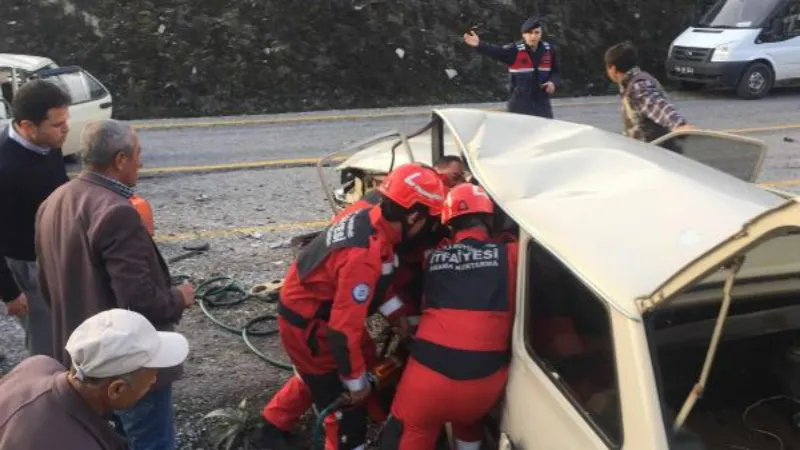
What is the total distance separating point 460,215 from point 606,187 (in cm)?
65

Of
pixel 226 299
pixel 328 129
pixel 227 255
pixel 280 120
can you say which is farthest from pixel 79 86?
pixel 226 299

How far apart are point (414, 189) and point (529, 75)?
5091 mm

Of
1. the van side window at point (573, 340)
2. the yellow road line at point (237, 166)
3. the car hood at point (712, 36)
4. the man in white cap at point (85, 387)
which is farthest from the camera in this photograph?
the car hood at point (712, 36)

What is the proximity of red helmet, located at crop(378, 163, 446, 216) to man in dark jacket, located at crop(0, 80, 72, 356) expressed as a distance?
165 centimetres

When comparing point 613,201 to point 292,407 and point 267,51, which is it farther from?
point 267,51

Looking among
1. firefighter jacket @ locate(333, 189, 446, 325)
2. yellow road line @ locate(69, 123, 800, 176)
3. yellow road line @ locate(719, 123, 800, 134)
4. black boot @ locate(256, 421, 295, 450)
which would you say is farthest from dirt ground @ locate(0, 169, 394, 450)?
yellow road line @ locate(719, 123, 800, 134)

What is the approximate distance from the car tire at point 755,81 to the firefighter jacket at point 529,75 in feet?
25.9

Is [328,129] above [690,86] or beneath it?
above

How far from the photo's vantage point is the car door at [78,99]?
9.77m

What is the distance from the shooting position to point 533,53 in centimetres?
817

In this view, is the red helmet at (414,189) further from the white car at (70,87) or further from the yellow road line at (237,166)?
the white car at (70,87)

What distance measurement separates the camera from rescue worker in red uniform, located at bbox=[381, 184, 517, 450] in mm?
3098

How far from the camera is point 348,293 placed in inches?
131

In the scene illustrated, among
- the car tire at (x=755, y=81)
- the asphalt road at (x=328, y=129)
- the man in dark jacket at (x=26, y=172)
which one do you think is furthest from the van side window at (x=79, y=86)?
the car tire at (x=755, y=81)
